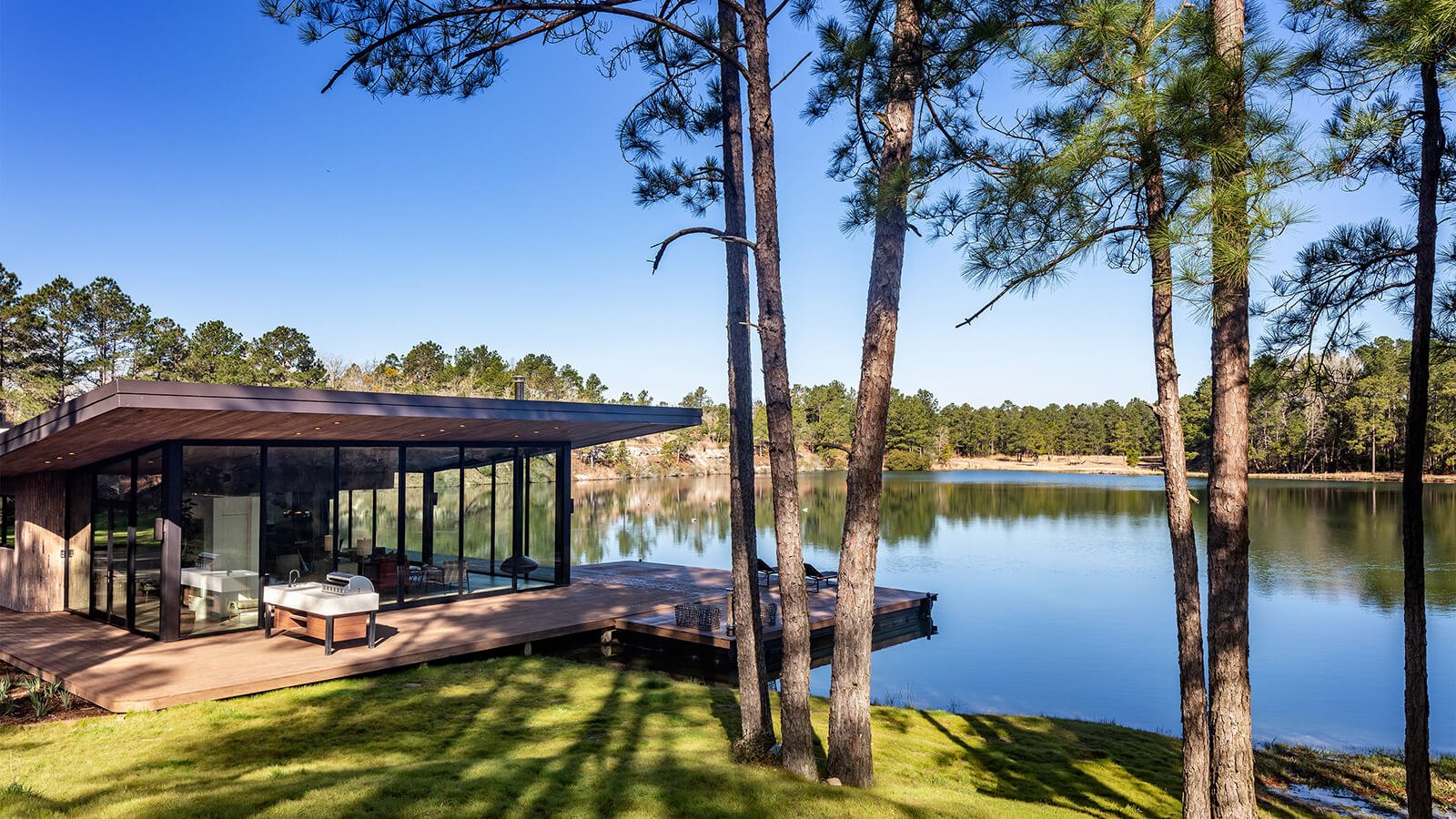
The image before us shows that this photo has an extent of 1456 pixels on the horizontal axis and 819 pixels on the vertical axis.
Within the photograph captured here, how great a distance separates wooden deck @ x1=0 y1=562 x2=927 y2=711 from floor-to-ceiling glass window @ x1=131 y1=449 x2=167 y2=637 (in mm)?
258

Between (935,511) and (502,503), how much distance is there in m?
24.2

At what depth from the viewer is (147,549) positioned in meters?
8.93

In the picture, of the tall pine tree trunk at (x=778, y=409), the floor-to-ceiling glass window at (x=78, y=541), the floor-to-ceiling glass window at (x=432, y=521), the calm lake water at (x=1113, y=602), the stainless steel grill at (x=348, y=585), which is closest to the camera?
the tall pine tree trunk at (x=778, y=409)

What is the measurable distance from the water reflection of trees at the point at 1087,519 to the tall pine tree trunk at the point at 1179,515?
42.9 ft

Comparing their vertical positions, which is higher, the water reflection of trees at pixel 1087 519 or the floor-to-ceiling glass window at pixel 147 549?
the floor-to-ceiling glass window at pixel 147 549

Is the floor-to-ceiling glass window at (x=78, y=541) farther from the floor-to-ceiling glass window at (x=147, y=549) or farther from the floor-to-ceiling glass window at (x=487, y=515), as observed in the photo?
the floor-to-ceiling glass window at (x=487, y=515)

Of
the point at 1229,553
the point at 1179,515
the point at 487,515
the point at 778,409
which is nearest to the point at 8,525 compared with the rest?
the point at 487,515

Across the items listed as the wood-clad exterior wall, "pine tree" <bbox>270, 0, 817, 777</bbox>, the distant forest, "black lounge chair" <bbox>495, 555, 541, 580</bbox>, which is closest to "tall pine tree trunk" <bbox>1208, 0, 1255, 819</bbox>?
the distant forest

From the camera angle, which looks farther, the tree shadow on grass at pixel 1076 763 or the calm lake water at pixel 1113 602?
the calm lake water at pixel 1113 602

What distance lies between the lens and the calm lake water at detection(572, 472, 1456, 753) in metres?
9.43

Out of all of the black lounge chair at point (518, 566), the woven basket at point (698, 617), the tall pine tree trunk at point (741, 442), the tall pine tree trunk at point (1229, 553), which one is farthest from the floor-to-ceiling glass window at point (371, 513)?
the tall pine tree trunk at point (1229, 553)

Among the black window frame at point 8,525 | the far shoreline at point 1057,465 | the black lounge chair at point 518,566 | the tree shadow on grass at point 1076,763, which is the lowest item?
the far shoreline at point 1057,465

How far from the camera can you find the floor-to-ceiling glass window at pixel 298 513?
31.4 feet

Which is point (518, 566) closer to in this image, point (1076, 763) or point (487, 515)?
point (487, 515)
